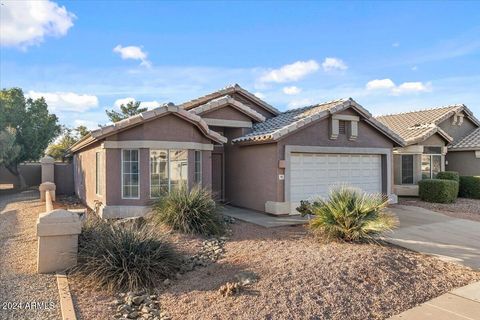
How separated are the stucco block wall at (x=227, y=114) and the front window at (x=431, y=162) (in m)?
10.4

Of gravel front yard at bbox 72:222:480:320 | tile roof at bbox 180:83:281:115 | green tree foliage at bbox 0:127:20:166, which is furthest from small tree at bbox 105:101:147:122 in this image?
gravel front yard at bbox 72:222:480:320

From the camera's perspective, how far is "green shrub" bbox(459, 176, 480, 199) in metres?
19.7

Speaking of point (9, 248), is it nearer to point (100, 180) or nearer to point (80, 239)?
point (80, 239)

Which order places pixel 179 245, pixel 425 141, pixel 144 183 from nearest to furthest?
pixel 179 245 < pixel 144 183 < pixel 425 141

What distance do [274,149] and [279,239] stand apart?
4568 mm

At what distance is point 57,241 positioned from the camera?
7406 millimetres

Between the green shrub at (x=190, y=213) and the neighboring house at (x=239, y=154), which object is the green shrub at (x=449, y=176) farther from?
the green shrub at (x=190, y=213)

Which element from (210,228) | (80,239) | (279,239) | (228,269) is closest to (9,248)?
(80,239)

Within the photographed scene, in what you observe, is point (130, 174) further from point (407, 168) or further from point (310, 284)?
point (407, 168)

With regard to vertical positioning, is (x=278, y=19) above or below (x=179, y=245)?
above

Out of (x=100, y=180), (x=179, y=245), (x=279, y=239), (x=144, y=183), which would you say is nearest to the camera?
(x=179, y=245)

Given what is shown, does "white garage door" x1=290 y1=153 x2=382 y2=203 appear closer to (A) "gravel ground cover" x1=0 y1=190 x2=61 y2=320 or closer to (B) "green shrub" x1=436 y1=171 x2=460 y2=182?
(B) "green shrub" x1=436 y1=171 x2=460 y2=182

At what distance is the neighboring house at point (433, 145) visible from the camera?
19484 millimetres

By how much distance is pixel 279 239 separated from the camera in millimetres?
9695
